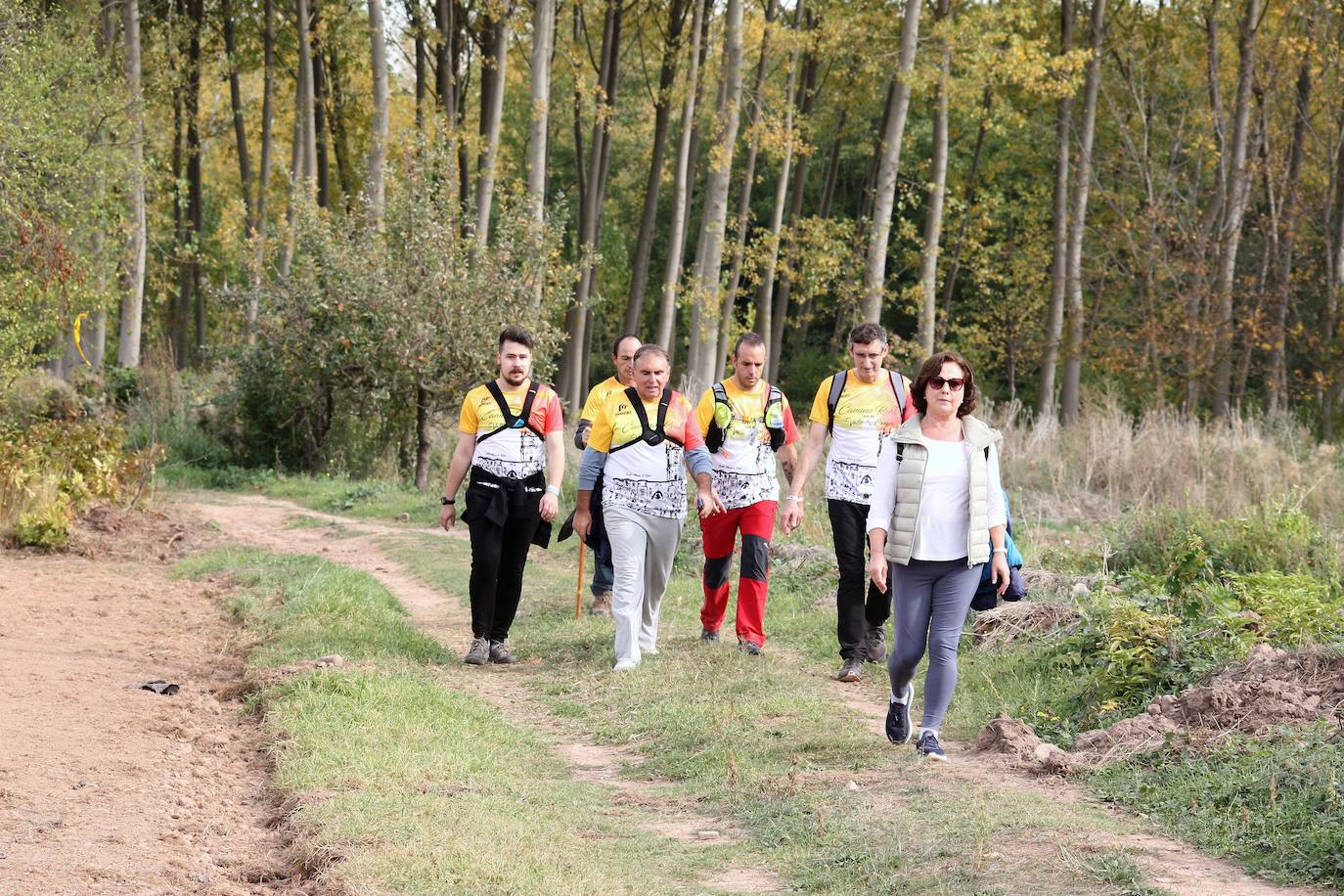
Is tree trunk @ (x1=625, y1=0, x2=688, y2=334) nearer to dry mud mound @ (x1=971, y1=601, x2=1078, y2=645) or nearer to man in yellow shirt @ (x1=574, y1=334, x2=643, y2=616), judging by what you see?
man in yellow shirt @ (x1=574, y1=334, x2=643, y2=616)

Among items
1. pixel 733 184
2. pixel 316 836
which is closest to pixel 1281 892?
pixel 316 836

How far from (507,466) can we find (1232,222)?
21490 mm

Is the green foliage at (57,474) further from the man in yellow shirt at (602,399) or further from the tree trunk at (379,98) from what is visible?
the tree trunk at (379,98)

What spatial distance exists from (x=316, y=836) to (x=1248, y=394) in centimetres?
3356

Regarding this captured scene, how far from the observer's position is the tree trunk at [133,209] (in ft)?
85.7

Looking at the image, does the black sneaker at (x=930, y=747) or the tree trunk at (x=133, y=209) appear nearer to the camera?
the black sneaker at (x=930, y=747)

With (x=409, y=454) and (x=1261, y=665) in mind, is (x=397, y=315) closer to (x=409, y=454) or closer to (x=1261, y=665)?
(x=409, y=454)

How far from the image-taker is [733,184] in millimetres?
41562

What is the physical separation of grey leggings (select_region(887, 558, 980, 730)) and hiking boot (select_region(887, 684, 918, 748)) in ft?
0.83

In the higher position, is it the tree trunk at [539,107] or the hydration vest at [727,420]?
the tree trunk at [539,107]

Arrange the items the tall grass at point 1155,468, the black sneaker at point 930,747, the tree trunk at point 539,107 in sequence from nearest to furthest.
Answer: the black sneaker at point 930,747, the tall grass at point 1155,468, the tree trunk at point 539,107

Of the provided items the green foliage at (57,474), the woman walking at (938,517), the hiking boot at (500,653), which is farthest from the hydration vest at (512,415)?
the green foliage at (57,474)

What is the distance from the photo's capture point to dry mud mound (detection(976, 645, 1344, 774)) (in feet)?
22.0

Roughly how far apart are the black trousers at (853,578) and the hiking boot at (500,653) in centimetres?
227
